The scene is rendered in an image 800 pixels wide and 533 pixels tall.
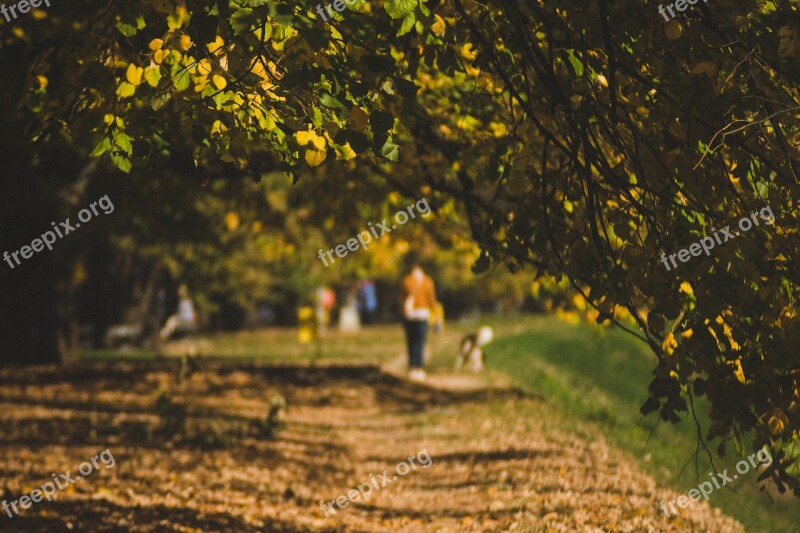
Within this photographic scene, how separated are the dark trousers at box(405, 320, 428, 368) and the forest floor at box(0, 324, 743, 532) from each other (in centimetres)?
119

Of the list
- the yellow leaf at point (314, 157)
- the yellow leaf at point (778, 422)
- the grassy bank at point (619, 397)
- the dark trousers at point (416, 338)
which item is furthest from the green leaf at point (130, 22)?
the dark trousers at point (416, 338)

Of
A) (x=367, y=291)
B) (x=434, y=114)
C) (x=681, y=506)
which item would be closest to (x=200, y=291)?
(x=367, y=291)

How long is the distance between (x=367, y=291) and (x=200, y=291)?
1371 centimetres

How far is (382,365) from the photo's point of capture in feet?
70.2

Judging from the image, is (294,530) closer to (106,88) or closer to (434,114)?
(106,88)

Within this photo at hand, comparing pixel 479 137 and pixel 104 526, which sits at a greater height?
pixel 479 137

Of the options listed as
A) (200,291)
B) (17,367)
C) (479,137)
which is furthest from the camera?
(200,291)

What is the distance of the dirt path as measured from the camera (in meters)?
7.11

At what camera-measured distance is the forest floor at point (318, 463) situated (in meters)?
7.13

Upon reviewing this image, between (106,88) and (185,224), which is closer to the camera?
(106,88)

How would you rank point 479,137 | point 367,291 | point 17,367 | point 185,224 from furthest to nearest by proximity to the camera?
point 367,291
point 185,224
point 17,367
point 479,137

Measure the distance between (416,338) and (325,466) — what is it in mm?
7507

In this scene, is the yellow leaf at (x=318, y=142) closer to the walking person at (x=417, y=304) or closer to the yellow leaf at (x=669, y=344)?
the yellow leaf at (x=669, y=344)

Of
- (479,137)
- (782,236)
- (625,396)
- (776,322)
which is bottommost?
(625,396)
